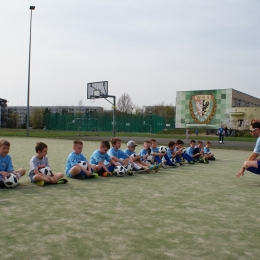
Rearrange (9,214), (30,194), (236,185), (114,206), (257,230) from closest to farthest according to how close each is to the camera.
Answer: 1. (257,230)
2. (9,214)
3. (114,206)
4. (30,194)
5. (236,185)

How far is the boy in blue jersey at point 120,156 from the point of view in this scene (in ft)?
31.9

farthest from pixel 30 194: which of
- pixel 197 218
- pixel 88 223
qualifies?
pixel 197 218

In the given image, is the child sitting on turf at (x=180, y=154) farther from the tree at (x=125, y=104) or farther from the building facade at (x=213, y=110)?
the tree at (x=125, y=104)

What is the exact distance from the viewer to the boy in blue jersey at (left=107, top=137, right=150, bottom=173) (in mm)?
9719

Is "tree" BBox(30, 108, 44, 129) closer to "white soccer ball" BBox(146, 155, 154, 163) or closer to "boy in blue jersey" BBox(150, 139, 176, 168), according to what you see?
"boy in blue jersey" BBox(150, 139, 176, 168)

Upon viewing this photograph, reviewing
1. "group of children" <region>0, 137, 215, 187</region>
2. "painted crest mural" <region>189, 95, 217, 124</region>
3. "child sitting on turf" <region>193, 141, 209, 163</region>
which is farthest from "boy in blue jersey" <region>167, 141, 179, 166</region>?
"painted crest mural" <region>189, 95, 217, 124</region>

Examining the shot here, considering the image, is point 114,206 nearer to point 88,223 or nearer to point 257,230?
point 88,223

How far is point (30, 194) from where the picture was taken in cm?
655

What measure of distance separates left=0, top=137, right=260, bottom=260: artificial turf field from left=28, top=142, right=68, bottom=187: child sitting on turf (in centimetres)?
22

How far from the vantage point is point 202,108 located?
57469mm

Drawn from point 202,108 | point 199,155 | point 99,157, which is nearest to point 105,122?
point 202,108

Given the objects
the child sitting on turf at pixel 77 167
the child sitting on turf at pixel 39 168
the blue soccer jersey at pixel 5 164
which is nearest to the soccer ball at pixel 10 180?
the blue soccer jersey at pixel 5 164

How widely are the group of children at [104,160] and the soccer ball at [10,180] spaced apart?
73 mm

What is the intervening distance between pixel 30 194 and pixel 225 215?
349cm
